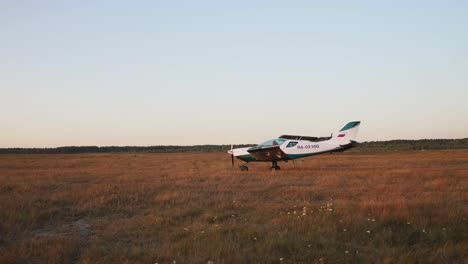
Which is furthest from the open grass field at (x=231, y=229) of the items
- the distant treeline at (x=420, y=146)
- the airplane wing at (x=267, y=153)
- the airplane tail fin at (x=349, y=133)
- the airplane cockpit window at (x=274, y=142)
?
the distant treeline at (x=420, y=146)

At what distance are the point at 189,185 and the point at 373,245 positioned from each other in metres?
10.2

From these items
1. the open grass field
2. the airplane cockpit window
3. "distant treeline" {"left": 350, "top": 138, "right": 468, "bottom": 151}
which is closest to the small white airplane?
the airplane cockpit window

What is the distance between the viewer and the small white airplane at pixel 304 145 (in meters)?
23.9

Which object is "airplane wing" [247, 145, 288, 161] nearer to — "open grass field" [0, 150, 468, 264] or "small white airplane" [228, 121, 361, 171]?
"small white airplane" [228, 121, 361, 171]

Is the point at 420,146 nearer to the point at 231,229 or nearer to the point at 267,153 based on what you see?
the point at 267,153

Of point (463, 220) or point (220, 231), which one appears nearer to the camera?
point (220, 231)

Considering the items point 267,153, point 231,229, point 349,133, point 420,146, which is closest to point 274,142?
point 267,153

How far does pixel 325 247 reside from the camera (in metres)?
6.80

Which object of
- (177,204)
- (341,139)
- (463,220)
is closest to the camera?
(463,220)

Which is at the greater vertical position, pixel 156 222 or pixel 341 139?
pixel 341 139

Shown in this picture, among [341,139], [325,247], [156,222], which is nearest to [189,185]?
[156,222]

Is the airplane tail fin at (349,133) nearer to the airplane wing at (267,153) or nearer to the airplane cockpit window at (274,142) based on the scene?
the airplane cockpit window at (274,142)

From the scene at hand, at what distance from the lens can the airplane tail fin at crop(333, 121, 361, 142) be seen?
24.0 m

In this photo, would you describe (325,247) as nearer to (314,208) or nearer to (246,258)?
(246,258)
